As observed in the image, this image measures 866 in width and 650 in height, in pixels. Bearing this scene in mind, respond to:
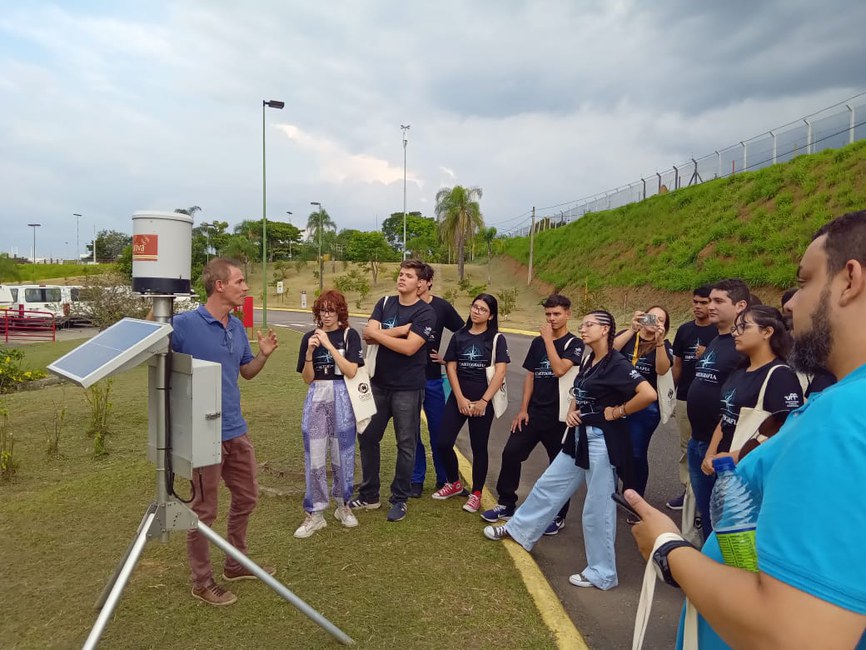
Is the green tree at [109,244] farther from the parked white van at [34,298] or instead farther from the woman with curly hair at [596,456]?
the woman with curly hair at [596,456]

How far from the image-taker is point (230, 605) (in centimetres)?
330

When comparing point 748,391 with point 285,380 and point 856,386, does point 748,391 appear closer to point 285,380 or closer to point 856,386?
point 856,386

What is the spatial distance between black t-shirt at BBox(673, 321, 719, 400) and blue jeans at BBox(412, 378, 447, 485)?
221 centimetres

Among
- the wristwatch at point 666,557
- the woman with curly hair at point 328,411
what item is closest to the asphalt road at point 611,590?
the woman with curly hair at point 328,411

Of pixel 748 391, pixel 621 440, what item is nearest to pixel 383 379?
pixel 621 440

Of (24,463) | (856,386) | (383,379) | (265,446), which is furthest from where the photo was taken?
(265,446)

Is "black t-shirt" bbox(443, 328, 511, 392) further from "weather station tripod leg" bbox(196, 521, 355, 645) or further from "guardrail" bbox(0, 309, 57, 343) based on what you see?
"guardrail" bbox(0, 309, 57, 343)

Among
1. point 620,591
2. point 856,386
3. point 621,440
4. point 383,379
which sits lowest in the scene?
point 620,591

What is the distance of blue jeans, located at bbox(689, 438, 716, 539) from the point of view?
369cm

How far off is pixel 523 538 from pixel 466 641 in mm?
1184

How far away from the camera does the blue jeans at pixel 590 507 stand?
3.66 meters

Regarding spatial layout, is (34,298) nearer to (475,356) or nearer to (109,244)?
(475,356)

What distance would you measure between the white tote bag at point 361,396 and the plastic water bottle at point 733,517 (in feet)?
11.2

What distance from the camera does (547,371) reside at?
15.3 ft
